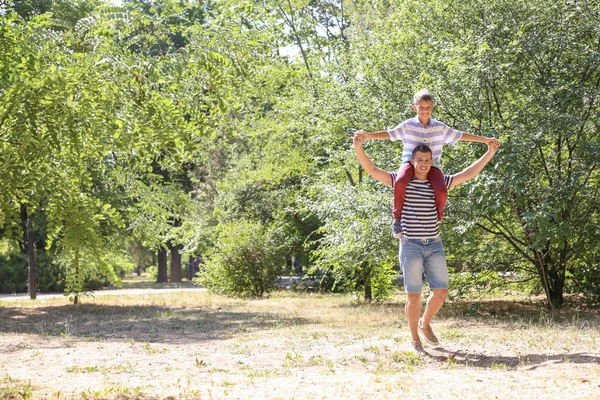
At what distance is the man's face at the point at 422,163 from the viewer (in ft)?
19.7

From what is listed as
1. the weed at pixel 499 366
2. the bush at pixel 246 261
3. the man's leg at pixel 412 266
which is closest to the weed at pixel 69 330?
the man's leg at pixel 412 266

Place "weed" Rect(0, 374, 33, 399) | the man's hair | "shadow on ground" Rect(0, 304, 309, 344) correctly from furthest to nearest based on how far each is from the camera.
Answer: "shadow on ground" Rect(0, 304, 309, 344) < the man's hair < "weed" Rect(0, 374, 33, 399)

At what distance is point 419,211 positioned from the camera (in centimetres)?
608

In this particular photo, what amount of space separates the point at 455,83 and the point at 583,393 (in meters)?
6.62

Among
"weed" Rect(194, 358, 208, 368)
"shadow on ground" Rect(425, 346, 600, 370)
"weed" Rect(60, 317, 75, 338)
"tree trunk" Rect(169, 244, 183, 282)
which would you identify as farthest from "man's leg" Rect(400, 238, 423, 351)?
"tree trunk" Rect(169, 244, 183, 282)

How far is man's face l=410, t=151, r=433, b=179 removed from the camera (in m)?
6.00

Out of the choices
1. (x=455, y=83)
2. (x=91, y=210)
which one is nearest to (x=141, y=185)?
(x=455, y=83)

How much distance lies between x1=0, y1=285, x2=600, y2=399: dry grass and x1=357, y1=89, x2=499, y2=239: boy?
140 cm

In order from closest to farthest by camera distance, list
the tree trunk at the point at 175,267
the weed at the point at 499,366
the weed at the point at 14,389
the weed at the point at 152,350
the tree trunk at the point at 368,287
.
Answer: the weed at the point at 14,389 → the weed at the point at 499,366 → the weed at the point at 152,350 → the tree trunk at the point at 368,287 → the tree trunk at the point at 175,267

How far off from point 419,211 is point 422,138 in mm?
716

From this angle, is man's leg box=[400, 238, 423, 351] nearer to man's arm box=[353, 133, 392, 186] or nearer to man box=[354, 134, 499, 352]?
man box=[354, 134, 499, 352]

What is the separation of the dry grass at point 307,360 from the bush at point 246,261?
759cm

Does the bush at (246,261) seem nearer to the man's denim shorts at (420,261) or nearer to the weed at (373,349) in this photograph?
the weed at (373,349)

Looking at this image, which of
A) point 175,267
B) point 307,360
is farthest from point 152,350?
point 175,267
